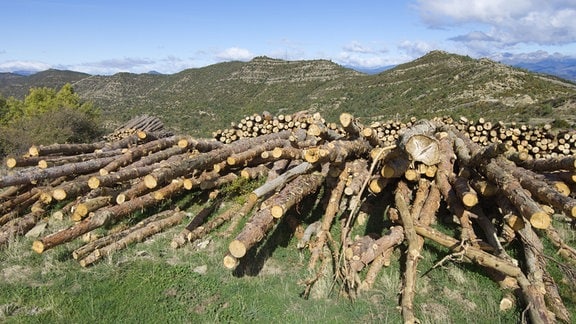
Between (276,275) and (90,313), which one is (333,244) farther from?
(90,313)

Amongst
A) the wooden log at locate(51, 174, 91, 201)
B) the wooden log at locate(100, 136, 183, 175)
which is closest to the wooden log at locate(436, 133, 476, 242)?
the wooden log at locate(100, 136, 183, 175)

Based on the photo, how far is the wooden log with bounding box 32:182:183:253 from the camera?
19.3 feet

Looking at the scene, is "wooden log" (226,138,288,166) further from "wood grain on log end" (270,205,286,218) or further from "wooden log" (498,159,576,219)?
"wooden log" (498,159,576,219)

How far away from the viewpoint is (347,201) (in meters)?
7.68

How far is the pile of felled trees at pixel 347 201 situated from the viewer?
533 cm

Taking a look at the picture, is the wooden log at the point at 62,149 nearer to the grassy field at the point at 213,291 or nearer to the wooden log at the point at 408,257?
the grassy field at the point at 213,291

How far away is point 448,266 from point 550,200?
172 centimetres

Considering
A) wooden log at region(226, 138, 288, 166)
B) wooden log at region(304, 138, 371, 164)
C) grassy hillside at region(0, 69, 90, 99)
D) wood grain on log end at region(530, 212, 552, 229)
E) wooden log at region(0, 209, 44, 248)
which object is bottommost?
grassy hillside at region(0, 69, 90, 99)

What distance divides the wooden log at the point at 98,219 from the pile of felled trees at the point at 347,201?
0.02 metres

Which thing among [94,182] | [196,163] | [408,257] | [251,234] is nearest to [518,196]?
[408,257]

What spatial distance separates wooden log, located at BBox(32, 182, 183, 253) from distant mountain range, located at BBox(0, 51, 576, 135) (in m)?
22.6

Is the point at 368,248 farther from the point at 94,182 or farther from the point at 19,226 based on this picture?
the point at 19,226

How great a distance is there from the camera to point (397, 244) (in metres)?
6.18

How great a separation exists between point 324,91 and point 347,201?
170 ft
